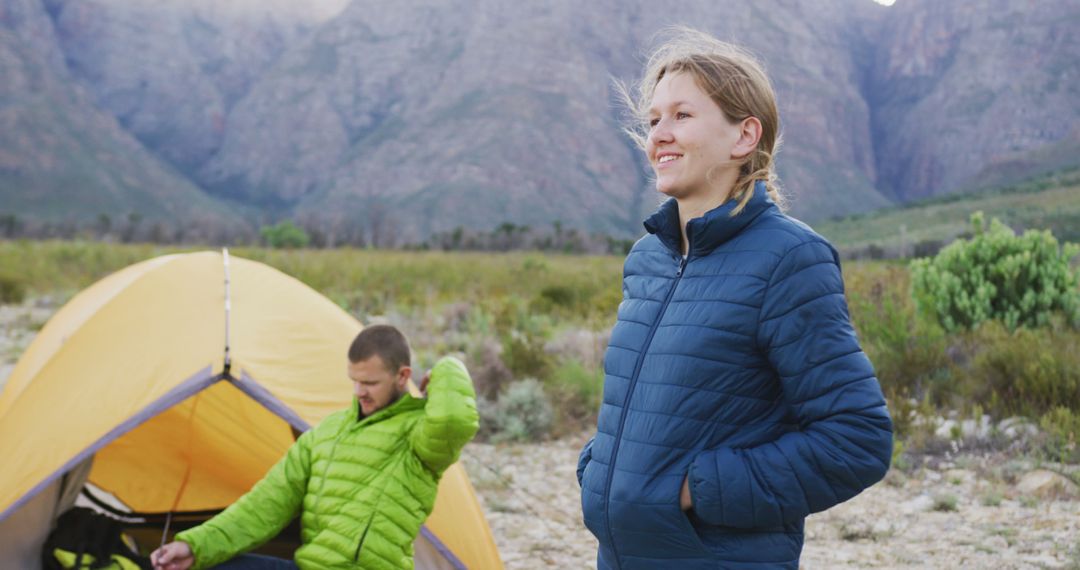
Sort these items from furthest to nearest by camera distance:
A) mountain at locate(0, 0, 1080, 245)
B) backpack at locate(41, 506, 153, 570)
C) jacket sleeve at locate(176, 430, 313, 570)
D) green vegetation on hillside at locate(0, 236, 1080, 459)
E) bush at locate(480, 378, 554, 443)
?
1. mountain at locate(0, 0, 1080, 245)
2. bush at locate(480, 378, 554, 443)
3. green vegetation on hillside at locate(0, 236, 1080, 459)
4. backpack at locate(41, 506, 153, 570)
5. jacket sleeve at locate(176, 430, 313, 570)

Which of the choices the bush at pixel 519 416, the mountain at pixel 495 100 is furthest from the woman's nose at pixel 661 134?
the mountain at pixel 495 100

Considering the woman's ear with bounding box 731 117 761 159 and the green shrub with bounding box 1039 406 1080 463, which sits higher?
the woman's ear with bounding box 731 117 761 159

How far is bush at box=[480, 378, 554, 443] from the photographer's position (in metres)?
7.61

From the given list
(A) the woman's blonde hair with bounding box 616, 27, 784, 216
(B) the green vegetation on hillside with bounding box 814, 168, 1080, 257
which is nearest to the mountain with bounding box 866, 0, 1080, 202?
(B) the green vegetation on hillside with bounding box 814, 168, 1080, 257

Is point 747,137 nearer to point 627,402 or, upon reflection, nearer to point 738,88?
point 738,88

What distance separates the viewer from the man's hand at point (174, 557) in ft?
10.7

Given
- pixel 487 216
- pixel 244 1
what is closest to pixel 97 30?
pixel 244 1

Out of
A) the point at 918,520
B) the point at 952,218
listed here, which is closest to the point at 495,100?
the point at 952,218

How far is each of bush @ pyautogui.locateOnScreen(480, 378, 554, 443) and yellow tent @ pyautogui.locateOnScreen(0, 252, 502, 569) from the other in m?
2.74

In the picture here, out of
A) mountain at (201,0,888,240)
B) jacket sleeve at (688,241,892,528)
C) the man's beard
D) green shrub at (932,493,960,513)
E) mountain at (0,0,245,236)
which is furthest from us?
mountain at (201,0,888,240)

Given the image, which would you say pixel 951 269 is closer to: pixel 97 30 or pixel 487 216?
pixel 487 216

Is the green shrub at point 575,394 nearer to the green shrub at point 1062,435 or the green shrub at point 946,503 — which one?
the green shrub at point 946,503

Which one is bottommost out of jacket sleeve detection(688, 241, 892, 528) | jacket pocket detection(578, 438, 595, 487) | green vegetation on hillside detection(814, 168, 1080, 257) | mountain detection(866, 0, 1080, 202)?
green vegetation on hillside detection(814, 168, 1080, 257)

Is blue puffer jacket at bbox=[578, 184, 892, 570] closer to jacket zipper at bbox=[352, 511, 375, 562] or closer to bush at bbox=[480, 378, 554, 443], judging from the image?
jacket zipper at bbox=[352, 511, 375, 562]
